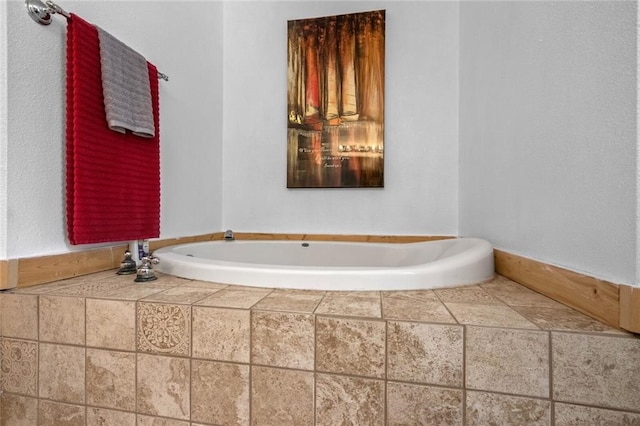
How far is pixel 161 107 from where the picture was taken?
1410mm

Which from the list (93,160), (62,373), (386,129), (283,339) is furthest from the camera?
(386,129)

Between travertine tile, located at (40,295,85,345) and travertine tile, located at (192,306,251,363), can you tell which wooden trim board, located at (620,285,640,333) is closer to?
travertine tile, located at (192,306,251,363)

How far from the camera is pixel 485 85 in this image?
1.28 m

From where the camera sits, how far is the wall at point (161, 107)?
0.84 metres

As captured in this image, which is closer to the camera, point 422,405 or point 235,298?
point 422,405

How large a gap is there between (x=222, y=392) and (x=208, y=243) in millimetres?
1037

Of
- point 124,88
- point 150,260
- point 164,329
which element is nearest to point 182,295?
point 164,329

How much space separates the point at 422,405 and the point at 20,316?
104cm

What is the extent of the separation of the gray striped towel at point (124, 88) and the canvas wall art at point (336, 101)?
0.84 meters

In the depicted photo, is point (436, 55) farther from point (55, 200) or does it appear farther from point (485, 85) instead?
point (55, 200)

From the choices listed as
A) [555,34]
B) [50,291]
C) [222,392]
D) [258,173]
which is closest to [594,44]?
[555,34]

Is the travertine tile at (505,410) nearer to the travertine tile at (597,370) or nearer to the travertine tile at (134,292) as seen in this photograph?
the travertine tile at (597,370)

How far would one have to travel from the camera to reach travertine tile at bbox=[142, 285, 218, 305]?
0.72 m

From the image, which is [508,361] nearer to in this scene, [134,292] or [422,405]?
[422,405]
